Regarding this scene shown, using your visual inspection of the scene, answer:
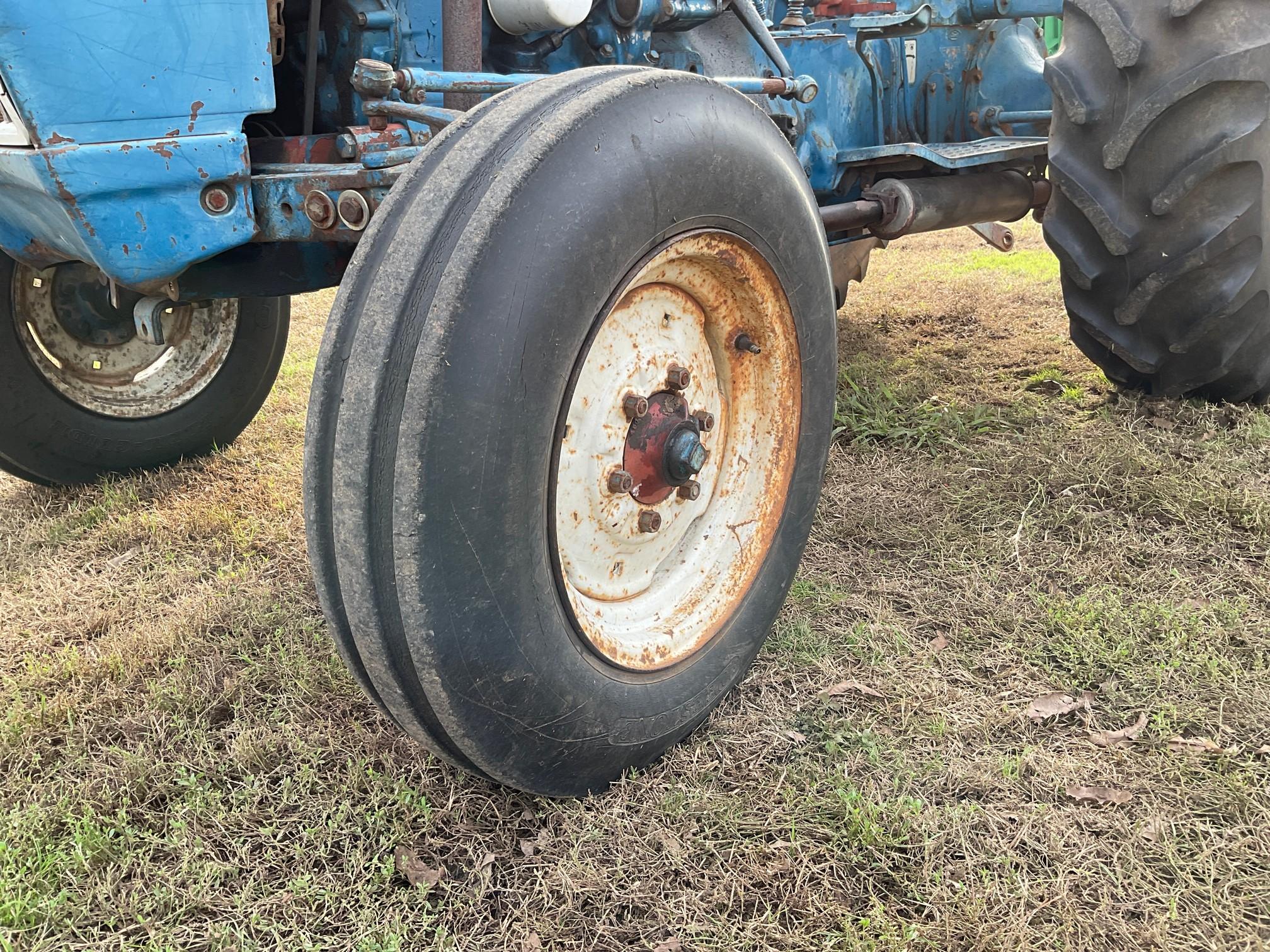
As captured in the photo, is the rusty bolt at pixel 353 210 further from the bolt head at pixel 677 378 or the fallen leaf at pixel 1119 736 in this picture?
the fallen leaf at pixel 1119 736

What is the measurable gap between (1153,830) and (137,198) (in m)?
2.01

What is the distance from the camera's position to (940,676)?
Answer: 6.64ft

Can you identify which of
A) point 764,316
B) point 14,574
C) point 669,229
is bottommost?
point 14,574

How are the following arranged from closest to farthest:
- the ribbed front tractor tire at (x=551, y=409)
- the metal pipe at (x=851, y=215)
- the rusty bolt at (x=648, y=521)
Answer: the ribbed front tractor tire at (x=551, y=409), the rusty bolt at (x=648, y=521), the metal pipe at (x=851, y=215)

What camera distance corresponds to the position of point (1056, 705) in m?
1.92

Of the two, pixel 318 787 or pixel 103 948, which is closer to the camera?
pixel 103 948

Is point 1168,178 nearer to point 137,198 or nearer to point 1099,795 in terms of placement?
point 1099,795

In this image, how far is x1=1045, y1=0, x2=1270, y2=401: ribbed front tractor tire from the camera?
8.25ft

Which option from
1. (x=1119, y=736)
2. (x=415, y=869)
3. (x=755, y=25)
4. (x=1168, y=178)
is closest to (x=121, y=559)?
(x=415, y=869)

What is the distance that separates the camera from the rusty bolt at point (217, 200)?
5.62 feet

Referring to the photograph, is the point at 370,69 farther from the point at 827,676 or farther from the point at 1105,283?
the point at 1105,283

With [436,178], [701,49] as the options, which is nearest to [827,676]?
[436,178]

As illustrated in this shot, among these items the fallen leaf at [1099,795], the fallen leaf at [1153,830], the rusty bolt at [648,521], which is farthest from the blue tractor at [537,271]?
the fallen leaf at [1153,830]

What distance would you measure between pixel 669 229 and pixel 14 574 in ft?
6.78
